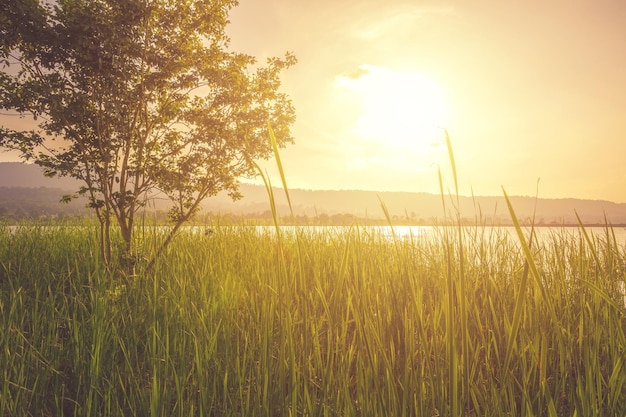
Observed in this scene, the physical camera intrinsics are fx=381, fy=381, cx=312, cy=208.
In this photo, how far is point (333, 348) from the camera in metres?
2.87

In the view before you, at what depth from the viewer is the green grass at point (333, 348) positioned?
4.78 ft

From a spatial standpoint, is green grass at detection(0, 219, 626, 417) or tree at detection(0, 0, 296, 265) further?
tree at detection(0, 0, 296, 265)

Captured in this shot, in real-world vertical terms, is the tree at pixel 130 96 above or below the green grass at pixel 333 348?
above

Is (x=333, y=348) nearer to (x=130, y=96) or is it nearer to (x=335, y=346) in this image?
(x=335, y=346)

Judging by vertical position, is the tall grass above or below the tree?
below

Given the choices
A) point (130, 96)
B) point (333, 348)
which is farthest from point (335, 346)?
point (130, 96)

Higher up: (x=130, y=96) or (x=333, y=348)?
(x=130, y=96)

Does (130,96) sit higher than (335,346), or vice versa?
(130,96)

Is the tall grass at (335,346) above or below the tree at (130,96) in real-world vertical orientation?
below

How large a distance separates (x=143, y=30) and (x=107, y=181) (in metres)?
2.18

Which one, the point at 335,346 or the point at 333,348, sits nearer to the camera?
the point at 333,348

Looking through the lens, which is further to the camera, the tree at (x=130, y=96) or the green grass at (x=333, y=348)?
the tree at (x=130, y=96)

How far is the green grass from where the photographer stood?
1.46m

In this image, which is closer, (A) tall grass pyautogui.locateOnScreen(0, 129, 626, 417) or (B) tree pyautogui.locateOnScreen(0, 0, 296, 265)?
(A) tall grass pyautogui.locateOnScreen(0, 129, 626, 417)
